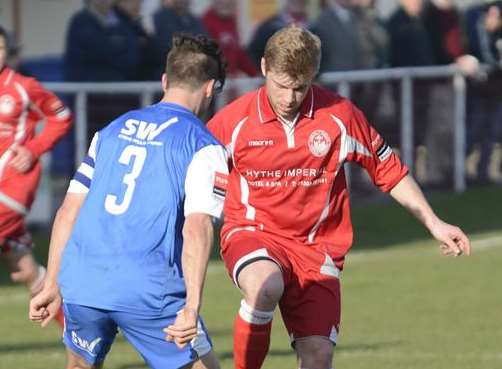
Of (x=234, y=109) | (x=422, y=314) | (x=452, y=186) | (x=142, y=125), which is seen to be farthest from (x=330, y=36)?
(x=142, y=125)

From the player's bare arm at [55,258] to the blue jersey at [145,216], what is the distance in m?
0.08

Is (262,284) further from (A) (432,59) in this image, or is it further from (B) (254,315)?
(A) (432,59)

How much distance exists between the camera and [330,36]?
1720cm

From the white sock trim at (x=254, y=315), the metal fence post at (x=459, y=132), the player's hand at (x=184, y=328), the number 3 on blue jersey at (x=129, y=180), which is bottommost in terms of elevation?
the metal fence post at (x=459, y=132)

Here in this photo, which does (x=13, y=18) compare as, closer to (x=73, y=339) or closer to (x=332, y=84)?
(x=332, y=84)

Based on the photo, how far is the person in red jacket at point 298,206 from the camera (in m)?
7.41

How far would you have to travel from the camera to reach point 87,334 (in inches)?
248

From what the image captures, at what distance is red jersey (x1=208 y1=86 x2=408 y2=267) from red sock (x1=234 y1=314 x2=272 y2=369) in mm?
477

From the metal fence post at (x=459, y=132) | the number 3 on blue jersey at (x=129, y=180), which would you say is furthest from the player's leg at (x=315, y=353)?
the metal fence post at (x=459, y=132)

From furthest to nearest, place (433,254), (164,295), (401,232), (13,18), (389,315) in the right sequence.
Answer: (13,18) < (401,232) < (433,254) < (389,315) < (164,295)

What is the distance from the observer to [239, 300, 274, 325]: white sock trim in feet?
24.2

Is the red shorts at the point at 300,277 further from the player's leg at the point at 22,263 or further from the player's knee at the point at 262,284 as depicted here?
the player's leg at the point at 22,263

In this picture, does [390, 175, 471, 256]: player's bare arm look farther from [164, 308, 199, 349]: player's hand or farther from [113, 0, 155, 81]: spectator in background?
[113, 0, 155, 81]: spectator in background

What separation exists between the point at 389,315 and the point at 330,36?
→ 21.2 ft
